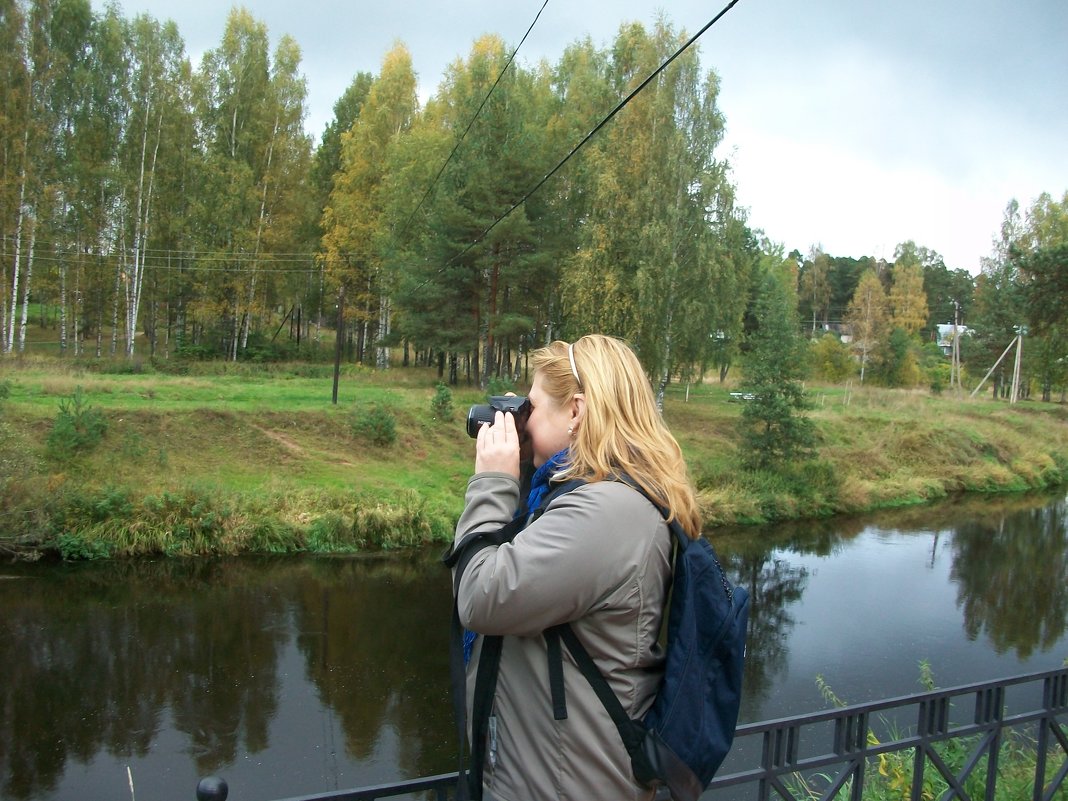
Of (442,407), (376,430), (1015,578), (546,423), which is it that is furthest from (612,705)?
(442,407)

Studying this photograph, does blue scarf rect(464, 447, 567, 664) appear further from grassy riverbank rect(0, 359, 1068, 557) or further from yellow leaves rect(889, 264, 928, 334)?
yellow leaves rect(889, 264, 928, 334)

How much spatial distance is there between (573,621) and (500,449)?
314 mm

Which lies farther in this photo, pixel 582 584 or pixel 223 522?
pixel 223 522

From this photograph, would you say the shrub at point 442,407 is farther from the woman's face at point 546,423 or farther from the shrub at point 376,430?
the woman's face at point 546,423

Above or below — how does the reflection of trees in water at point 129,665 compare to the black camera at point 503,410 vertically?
below

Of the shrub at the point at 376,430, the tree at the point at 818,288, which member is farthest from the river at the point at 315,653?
the tree at the point at 818,288

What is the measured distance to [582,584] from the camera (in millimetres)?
1203

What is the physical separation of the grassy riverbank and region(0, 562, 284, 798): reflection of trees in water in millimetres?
794

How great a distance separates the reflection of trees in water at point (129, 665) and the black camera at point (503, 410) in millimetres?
7458

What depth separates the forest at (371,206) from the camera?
19.5m

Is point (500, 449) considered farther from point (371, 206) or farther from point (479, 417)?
point (371, 206)

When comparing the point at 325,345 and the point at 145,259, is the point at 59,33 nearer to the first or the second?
the point at 145,259

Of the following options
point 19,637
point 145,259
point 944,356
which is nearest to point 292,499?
point 19,637

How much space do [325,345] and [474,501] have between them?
97.9 feet
